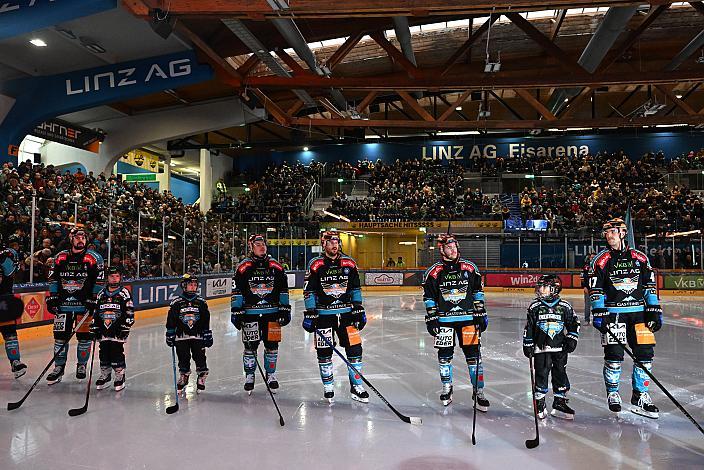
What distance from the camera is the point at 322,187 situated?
30953 millimetres

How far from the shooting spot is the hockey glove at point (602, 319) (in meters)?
5.28

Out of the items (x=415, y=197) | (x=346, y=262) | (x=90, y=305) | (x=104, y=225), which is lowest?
(x=90, y=305)

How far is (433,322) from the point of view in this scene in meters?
5.61

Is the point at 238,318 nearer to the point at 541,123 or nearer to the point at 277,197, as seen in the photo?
the point at 541,123

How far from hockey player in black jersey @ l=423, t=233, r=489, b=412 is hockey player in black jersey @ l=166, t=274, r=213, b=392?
102 inches

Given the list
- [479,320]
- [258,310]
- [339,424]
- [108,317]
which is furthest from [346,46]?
[339,424]

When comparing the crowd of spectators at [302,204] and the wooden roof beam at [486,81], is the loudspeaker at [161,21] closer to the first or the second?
the crowd of spectators at [302,204]

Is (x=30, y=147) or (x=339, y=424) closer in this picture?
(x=339, y=424)

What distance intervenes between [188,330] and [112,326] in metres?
1.00

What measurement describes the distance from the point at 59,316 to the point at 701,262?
2362cm

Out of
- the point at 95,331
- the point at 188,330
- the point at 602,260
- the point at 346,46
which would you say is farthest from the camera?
the point at 346,46

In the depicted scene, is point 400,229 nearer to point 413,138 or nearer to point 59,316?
point 413,138

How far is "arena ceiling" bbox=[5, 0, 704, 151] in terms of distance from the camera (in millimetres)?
10297

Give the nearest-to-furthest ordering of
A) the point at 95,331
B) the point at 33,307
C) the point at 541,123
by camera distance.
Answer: the point at 95,331 → the point at 33,307 → the point at 541,123
